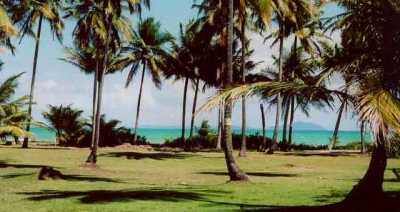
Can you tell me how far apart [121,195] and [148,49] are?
109 ft

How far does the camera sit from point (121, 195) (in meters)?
14.0

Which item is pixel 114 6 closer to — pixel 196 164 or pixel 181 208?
pixel 196 164

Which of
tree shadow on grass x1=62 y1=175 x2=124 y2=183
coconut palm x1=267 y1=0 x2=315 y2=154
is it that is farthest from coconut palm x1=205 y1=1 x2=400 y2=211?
coconut palm x1=267 y1=0 x2=315 y2=154

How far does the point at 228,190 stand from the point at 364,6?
22.7ft

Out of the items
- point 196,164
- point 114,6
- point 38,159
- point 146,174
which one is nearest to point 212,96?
point 146,174

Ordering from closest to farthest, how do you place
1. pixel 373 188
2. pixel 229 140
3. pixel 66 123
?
pixel 373 188
pixel 229 140
pixel 66 123

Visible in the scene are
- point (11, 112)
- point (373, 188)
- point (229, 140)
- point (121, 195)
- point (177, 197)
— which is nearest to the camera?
point (373, 188)

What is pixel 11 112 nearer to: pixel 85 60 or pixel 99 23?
pixel 99 23

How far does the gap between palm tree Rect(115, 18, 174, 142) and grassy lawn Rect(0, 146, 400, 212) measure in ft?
63.4

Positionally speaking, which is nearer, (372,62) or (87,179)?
(372,62)

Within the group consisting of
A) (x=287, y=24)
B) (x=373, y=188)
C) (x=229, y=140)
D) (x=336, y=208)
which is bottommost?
(x=336, y=208)

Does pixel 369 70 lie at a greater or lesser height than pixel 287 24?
lesser

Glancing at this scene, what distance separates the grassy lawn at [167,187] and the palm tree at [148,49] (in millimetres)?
19313

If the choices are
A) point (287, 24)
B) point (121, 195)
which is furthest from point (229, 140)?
point (287, 24)
